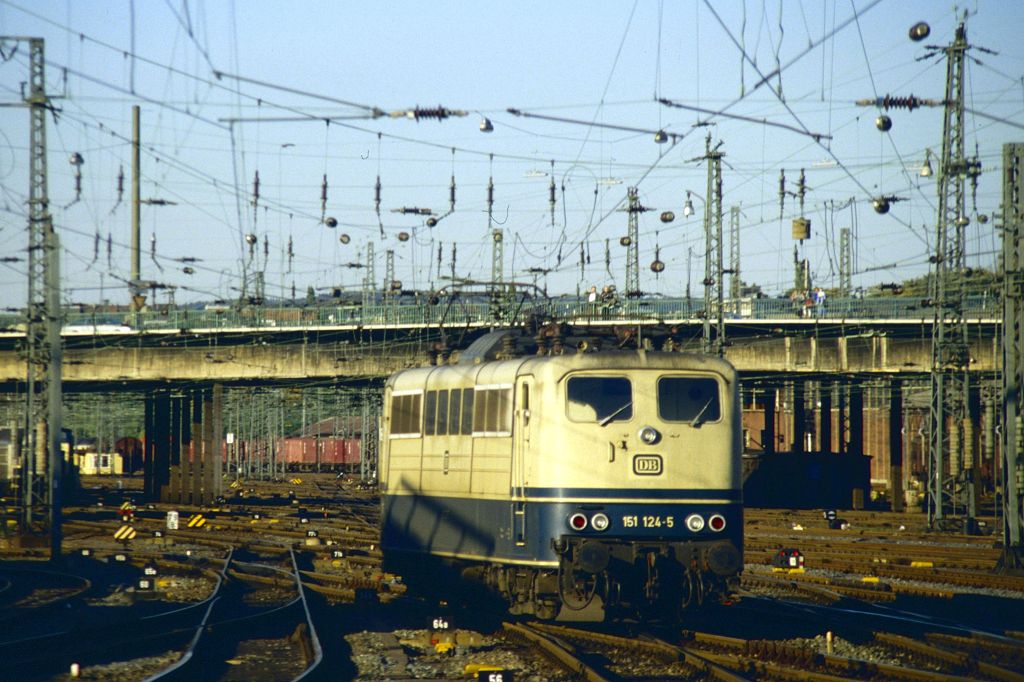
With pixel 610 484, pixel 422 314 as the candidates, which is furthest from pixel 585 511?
pixel 422 314

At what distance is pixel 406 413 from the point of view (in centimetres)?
1961

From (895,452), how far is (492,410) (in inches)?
1629

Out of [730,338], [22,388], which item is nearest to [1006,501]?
[730,338]

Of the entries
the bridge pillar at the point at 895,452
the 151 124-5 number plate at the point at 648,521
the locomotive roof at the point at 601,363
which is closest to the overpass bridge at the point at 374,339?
the bridge pillar at the point at 895,452

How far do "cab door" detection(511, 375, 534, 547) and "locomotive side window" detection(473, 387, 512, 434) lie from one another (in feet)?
0.71

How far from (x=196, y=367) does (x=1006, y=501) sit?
39.9 metres

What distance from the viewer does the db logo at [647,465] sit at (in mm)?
15453

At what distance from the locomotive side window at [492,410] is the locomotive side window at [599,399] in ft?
3.33

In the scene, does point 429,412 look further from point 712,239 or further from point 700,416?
point 712,239

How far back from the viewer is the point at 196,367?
56.6 m

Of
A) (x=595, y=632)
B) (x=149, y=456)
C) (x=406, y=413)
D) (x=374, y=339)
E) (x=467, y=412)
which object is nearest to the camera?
(x=595, y=632)

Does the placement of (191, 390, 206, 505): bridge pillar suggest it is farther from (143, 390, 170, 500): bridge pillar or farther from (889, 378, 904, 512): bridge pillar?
(889, 378, 904, 512): bridge pillar

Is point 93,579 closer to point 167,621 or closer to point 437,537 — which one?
point 167,621

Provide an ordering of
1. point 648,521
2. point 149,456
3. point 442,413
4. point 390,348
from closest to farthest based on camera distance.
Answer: point 648,521 < point 442,413 < point 390,348 < point 149,456
